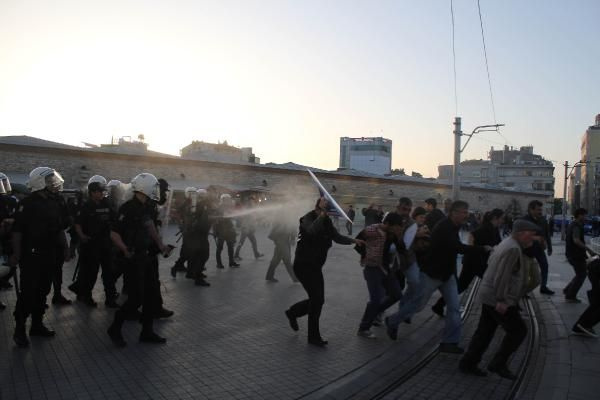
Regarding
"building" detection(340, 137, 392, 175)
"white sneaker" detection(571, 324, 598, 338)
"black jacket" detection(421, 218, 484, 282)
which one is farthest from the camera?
"building" detection(340, 137, 392, 175)

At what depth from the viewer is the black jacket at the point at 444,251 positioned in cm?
582

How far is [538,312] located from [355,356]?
4582 mm

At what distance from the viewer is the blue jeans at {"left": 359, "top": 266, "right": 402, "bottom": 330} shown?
21.0 feet

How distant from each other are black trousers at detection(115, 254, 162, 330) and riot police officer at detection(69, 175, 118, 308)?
7.43 ft

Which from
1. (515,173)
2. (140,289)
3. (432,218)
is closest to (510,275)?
(140,289)

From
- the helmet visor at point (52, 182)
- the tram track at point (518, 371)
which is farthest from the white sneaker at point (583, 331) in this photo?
the helmet visor at point (52, 182)

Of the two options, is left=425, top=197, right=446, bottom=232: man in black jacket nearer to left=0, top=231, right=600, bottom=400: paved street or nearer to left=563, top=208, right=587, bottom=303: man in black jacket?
left=0, top=231, right=600, bottom=400: paved street

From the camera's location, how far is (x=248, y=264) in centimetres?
1356

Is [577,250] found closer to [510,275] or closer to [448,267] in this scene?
[448,267]

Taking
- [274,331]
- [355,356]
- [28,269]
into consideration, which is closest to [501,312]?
[355,356]

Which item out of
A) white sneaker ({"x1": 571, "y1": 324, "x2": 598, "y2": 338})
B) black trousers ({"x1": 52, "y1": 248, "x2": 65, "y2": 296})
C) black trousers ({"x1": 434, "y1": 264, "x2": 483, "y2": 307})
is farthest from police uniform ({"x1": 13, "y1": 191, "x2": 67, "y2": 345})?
white sneaker ({"x1": 571, "y1": 324, "x2": 598, "y2": 338})

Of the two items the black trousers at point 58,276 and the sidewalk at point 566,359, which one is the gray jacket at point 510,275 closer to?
the sidewalk at point 566,359

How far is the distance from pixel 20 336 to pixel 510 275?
544cm

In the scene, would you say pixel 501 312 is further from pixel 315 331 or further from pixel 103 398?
pixel 103 398
